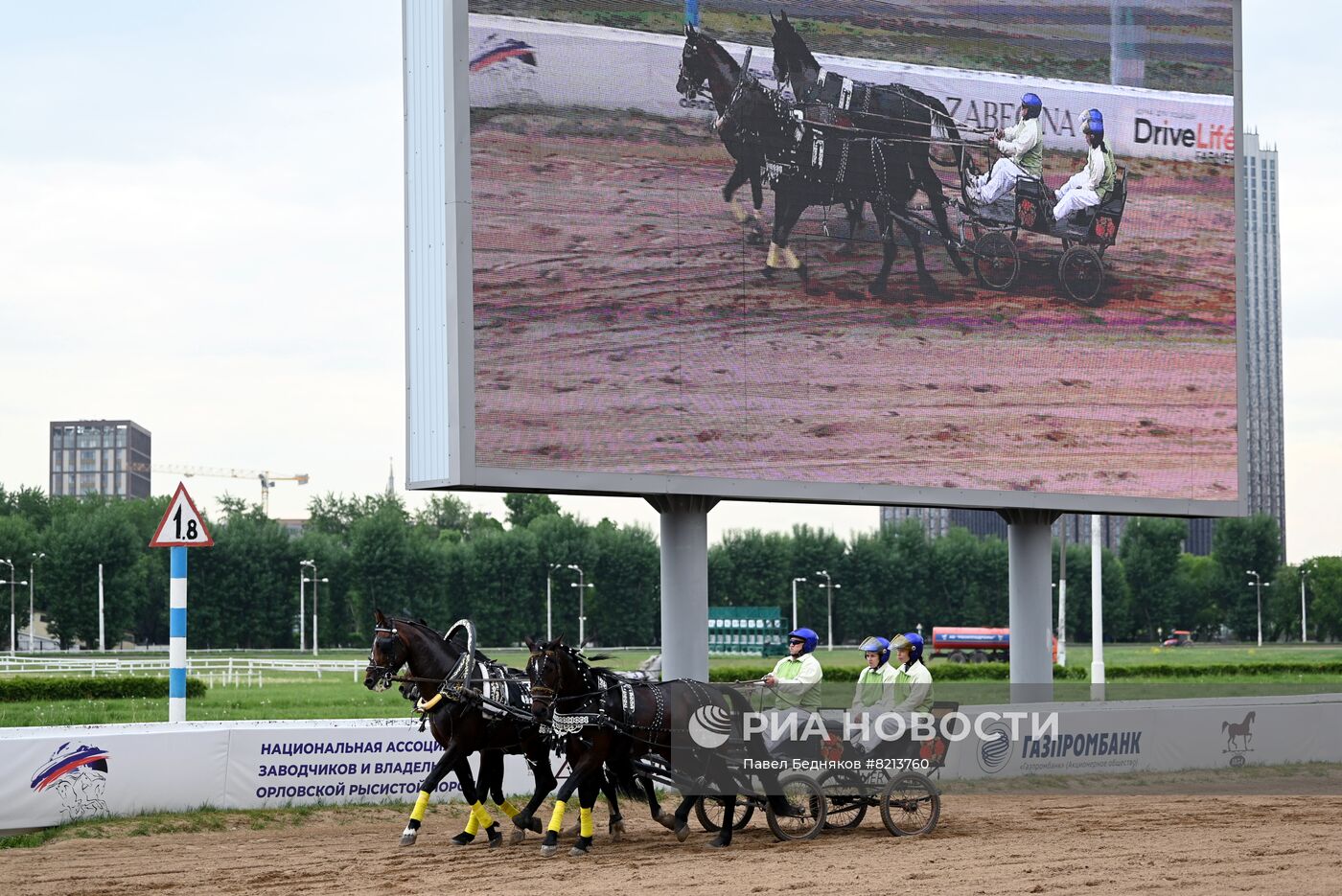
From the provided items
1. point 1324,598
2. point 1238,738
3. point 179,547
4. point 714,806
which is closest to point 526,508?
point 1324,598

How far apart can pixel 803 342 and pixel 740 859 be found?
6.12 meters

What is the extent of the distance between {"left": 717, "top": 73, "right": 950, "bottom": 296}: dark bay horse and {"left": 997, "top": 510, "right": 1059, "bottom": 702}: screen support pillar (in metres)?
4.13

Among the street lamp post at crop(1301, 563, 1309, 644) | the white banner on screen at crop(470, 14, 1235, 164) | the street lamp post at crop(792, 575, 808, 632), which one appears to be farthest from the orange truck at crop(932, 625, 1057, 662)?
the white banner on screen at crop(470, 14, 1235, 164)

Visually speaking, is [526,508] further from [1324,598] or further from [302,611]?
[1324,598]

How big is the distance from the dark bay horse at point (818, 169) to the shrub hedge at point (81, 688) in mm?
16008

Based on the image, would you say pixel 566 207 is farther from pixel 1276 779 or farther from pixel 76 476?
pixel 76 476

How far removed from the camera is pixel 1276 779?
20047 mm

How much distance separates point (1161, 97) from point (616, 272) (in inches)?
305

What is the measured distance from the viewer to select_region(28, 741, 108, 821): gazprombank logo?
562 inches

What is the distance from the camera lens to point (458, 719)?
13.3 meters

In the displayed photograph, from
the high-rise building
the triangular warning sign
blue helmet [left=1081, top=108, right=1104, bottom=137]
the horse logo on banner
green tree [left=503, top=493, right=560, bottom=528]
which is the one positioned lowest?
the horse logo on banner

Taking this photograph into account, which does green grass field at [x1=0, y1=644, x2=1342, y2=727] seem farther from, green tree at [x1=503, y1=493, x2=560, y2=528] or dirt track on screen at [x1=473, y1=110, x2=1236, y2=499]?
green tree at [x1=503, y1=493, x2=560, y2=528]

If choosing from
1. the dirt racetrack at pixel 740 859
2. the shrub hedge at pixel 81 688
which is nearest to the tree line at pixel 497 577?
the shrub hedge at pixel 81 688

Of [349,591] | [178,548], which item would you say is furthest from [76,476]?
[178,548]
